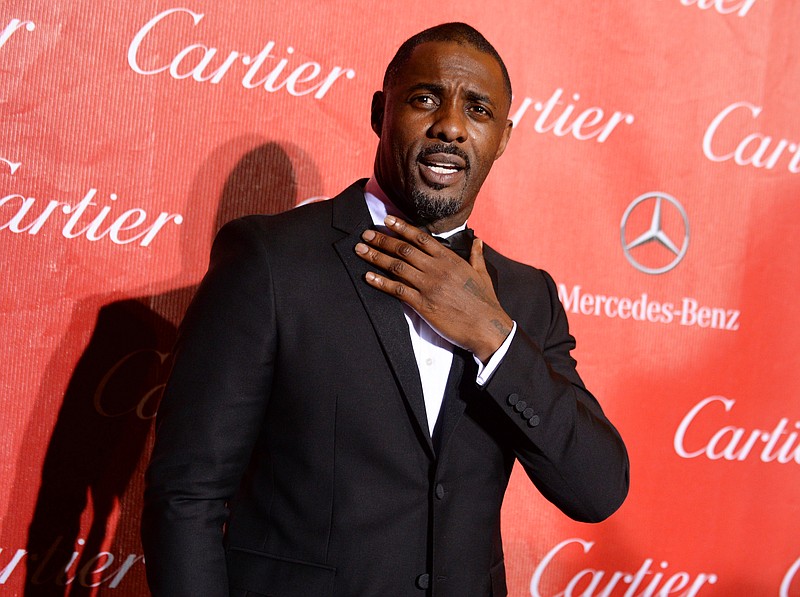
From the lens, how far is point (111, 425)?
2.05 m

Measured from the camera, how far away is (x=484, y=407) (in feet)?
4.73

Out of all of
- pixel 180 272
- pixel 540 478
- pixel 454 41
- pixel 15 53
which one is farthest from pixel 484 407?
pixel 15 53

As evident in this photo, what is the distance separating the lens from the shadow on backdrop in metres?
2.00

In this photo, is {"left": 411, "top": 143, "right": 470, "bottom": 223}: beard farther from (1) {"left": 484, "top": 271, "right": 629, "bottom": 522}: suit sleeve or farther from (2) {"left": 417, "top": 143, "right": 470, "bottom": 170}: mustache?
(1) {"left": 484, "top": 271, "right": 629, "bottom": 522}: suit sleeve

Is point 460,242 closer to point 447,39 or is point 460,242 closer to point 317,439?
point 447,39

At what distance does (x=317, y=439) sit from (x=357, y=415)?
0.24 feet

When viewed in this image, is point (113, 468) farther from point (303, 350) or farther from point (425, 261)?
Answer: point (425, 261)

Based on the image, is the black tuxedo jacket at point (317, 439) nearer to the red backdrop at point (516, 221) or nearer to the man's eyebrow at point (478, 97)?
the man's eyebrow at point (478, 97)

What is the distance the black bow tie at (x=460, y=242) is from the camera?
1.54 metres

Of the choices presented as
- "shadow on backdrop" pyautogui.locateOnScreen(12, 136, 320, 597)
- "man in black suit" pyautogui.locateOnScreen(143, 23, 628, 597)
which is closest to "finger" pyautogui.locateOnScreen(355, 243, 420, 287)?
"man in black suit" pyautogui.locateOnScreen(143, 23, 628, 597)

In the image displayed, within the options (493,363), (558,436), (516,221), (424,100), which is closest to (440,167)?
(424,100)

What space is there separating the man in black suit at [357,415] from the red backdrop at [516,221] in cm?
74

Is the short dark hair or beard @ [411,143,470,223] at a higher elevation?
the short dark hair

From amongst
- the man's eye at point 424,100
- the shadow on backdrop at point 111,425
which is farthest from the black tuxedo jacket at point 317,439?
the shadow on backdrop at point 111,425
